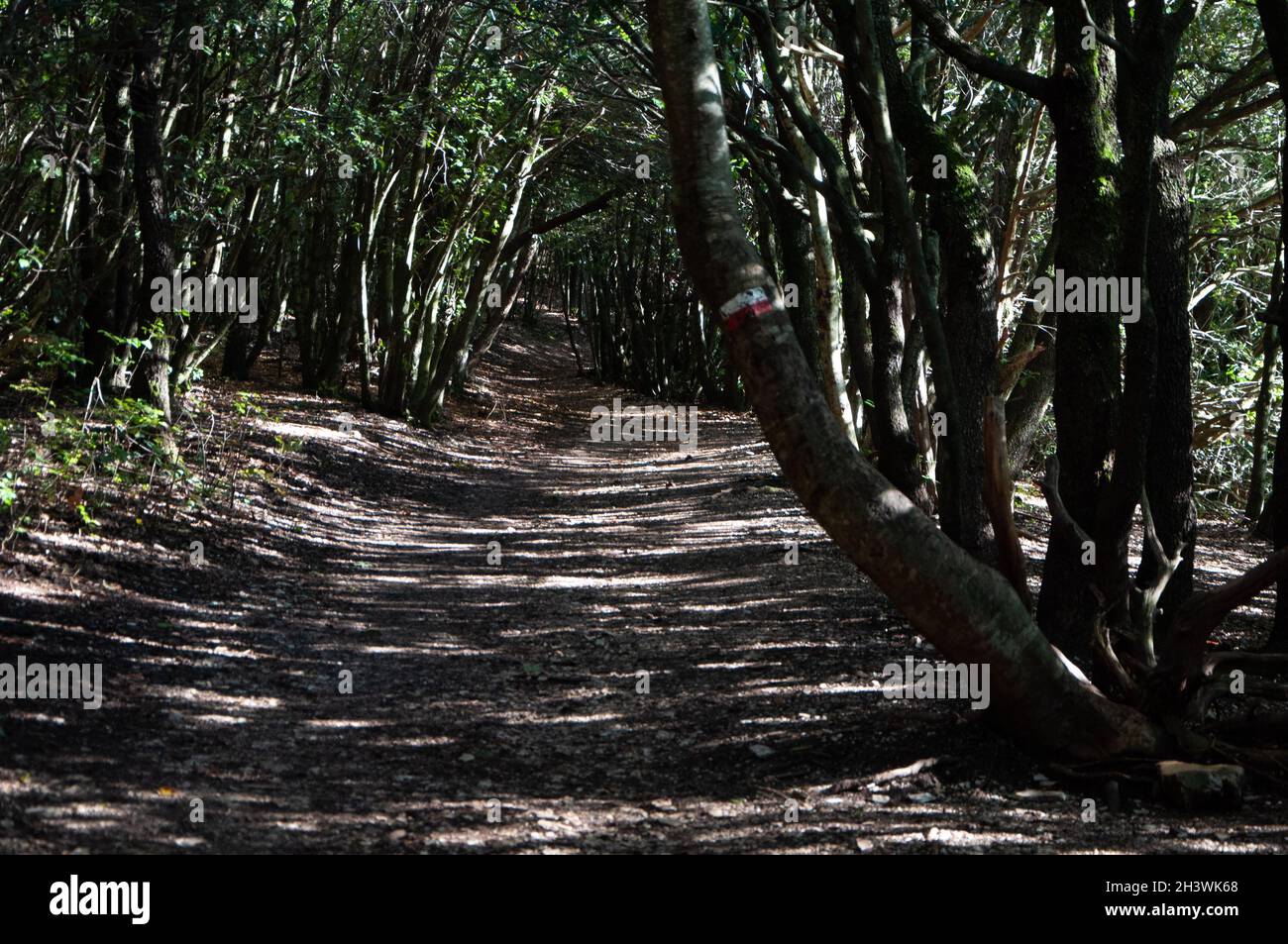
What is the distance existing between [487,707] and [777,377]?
285 centimetres

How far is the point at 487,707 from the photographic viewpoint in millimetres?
6750

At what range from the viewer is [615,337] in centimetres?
3253

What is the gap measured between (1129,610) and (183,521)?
22.8ft

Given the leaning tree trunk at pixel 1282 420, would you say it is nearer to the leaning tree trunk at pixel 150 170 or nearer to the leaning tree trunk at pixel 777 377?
the leaning tree trunk at pixel 777 377

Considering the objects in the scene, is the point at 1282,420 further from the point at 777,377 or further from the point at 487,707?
the point at 487,707

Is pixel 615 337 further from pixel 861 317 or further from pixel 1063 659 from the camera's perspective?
pixel 1063 659

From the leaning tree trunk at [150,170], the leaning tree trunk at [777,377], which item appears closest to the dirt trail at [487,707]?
the leaning tree trunk at [777,377]

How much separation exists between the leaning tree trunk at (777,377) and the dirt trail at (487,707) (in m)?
0.97

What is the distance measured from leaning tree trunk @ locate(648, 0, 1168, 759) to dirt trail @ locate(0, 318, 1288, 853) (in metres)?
0.97

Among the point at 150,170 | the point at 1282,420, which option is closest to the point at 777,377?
the point at 1282,420

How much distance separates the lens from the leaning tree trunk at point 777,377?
4883mm

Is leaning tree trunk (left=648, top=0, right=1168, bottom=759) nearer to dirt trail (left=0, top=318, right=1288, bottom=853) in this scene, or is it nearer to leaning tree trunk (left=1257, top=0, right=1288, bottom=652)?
dirt trail (left=0, top=318, right=1288, bottom=853)

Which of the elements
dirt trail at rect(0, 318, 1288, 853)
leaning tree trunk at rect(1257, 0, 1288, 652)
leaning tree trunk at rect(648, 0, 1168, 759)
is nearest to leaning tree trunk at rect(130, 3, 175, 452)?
dirt trail at rect(0, 318, 1288, 853)

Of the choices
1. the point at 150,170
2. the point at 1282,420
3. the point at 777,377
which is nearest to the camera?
the point at 777,377
